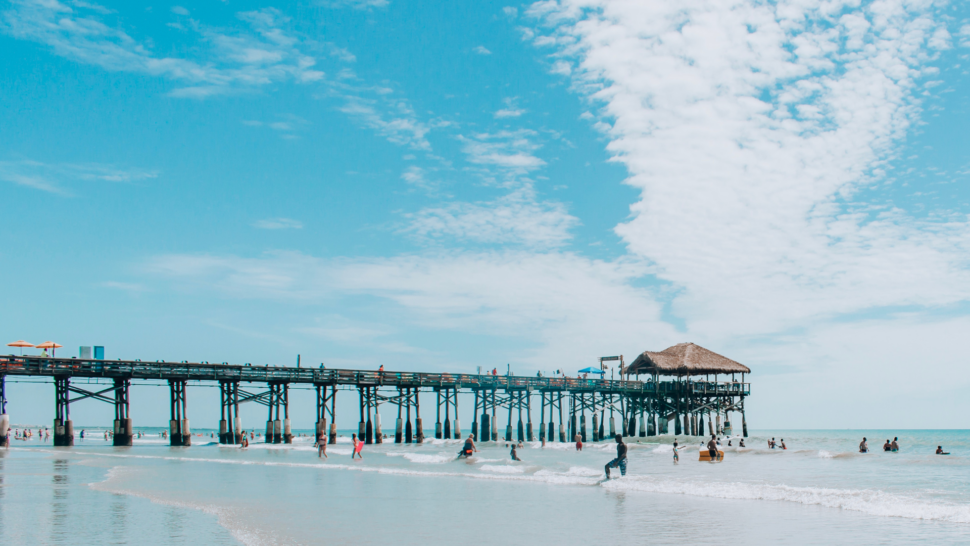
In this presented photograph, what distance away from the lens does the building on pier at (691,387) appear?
158 feet

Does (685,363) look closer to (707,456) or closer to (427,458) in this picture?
(707,456)

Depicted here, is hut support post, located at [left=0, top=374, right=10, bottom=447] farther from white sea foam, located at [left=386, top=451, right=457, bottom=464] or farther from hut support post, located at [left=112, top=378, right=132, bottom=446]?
white sea foam, located at [left=386, top=451, right=457, bottom=464]

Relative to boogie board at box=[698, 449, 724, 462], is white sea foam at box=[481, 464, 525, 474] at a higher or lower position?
higher


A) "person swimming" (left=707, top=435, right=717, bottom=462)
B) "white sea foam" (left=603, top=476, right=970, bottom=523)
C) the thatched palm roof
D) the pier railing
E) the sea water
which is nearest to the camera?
the sea water

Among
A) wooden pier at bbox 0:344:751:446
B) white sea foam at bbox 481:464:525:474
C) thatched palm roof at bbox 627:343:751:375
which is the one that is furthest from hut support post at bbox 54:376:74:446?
thatched palm roof at bbox 627:343:751:375

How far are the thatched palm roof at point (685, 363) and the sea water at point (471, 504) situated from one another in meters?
20.8

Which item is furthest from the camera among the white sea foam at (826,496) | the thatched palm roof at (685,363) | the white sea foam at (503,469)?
the thatched palm roof at (685,363)

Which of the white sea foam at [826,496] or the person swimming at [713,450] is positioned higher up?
the white sea foam at [826,496]

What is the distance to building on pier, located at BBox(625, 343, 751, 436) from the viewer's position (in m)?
48.2

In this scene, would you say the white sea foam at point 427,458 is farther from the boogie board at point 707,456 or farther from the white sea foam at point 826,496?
the white sea foam at point 826,496

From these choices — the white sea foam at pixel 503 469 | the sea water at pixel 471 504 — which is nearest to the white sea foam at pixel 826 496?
the sea water at pixel 471 504

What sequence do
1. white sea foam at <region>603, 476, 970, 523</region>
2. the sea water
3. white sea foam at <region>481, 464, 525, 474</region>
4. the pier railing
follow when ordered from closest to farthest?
1. the sea water
2. white sea foam at <region>603, 476, 970, 523</region>
3. white sea foam at <region>481, 464, 525, 474</region>
4. the pier railing

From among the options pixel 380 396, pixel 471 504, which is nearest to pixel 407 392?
pixel 380 396

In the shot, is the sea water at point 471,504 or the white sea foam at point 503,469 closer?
the sea water at point 471,504
